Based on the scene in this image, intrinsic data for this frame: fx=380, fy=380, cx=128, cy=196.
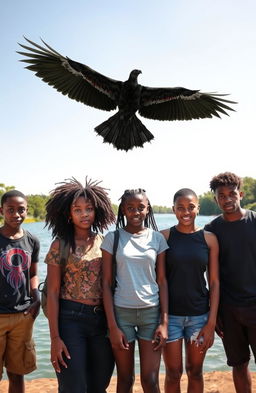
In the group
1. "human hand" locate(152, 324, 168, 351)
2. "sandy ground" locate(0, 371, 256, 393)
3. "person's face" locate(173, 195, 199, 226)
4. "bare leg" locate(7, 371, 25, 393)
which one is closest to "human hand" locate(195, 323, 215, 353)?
"human hand" locate(152, 324, 168, 351)

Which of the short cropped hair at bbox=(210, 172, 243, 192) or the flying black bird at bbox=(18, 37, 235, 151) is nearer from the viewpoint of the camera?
the short cropped hair at bbox=(210, 172, 243, 192)

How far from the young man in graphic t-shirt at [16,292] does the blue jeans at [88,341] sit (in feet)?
2.21

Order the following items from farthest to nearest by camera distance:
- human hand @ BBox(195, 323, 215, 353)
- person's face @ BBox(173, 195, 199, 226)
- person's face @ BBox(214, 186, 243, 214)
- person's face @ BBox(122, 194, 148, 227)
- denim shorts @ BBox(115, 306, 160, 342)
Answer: person's face @ BBox(214, 186, 243, 214), person's face @ BBox(173, 195, 199, 226), person's face @ BBox(122, 194, 148, 227), human hand @ BBox(195, 323, 215, 353), denim shorts @ BBox(115, 306, 160, 342)

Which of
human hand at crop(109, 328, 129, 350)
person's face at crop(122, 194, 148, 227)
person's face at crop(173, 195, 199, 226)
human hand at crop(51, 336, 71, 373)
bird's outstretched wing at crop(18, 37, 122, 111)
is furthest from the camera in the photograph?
bird's outstretched wing at crop(18, 37, 122, 111)

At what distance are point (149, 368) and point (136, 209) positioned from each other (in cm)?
123

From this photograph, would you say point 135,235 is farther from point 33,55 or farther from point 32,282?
point 33,55

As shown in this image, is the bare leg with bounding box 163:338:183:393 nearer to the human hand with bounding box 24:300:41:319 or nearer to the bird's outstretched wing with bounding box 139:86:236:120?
the human hand with bounding box 24:300:41:319

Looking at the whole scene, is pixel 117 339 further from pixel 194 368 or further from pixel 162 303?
pixel 194 368

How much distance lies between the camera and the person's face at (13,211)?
343 centimetres

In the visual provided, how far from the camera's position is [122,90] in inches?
206

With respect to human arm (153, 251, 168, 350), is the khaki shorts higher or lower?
lower

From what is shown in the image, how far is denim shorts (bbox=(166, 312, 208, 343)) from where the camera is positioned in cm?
308

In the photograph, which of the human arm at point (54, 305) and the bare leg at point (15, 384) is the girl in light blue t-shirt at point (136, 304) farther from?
the bare leg at point (15, 384)

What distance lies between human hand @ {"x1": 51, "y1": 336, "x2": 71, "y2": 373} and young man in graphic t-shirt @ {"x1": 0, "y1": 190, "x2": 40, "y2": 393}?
76 centimetres
